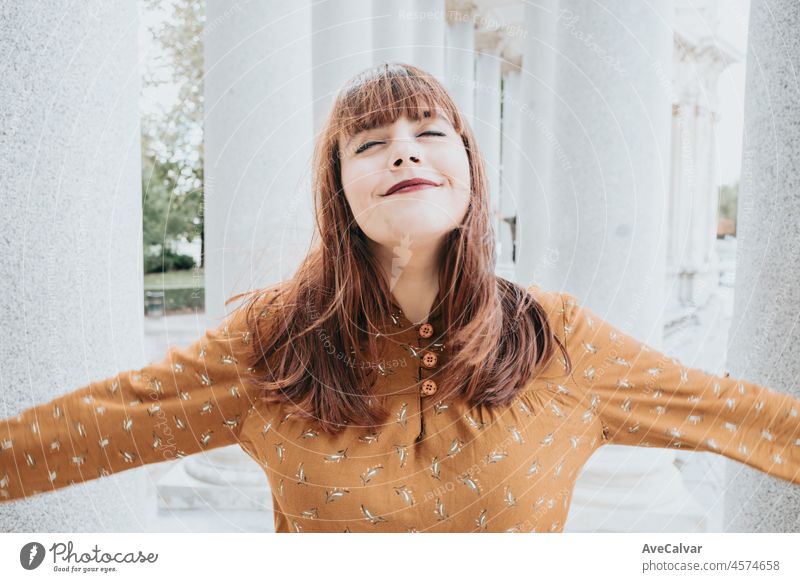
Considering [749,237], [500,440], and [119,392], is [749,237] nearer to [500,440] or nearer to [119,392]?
[500,440]

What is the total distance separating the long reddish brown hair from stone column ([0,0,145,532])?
0.67ft

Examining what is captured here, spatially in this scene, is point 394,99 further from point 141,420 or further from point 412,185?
point 141,420

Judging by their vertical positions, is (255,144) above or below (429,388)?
above

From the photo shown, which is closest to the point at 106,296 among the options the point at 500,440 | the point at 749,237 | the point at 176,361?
the point at 176,361

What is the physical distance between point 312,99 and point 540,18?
0.30m

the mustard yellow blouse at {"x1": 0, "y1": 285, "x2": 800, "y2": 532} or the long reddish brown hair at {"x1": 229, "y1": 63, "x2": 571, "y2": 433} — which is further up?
the long reddish brown hair at {"x1": 229, "y1": 63, "x2": 571, "y2": 433}

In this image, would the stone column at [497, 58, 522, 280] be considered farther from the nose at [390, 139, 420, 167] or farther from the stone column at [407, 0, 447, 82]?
the nose at [390, 139, 420, 167]

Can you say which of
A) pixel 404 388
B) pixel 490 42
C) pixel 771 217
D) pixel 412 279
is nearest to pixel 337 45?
pixel 490 42

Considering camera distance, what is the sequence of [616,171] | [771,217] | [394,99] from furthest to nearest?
[616,171] < [771,217] < [394,99]

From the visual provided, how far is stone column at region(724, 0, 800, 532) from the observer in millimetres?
674

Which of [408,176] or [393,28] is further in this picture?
Result: [393,28]

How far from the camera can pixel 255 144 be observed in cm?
78

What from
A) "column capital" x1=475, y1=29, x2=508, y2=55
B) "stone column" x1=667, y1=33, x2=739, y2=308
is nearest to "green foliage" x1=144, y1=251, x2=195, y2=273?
"column capital" x1=475, y1=29, x2=508, y2=55

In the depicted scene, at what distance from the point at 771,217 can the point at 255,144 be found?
24.5 inches
